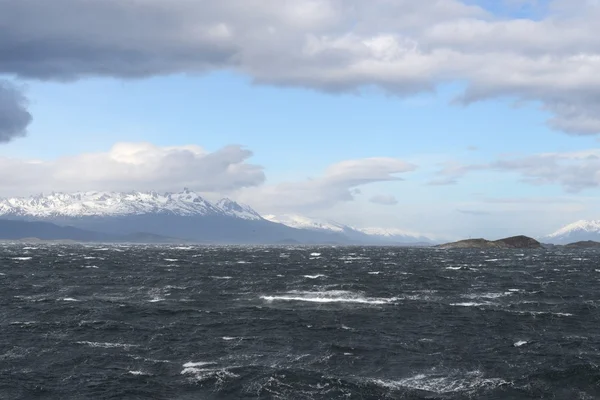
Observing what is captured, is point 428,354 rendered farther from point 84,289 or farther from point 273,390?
point 84,289

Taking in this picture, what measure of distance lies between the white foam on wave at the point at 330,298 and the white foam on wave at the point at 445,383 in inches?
1660

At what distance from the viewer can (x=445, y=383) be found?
46625 mm

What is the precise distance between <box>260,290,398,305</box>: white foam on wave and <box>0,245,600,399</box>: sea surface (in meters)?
0.35

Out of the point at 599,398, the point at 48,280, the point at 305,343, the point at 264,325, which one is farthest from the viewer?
the point at 48,280

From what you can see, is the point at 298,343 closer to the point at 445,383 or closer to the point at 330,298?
the point at 445,383

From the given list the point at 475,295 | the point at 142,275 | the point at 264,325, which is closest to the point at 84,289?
the point at 142,275

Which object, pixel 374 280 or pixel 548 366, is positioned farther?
pixel 374 280

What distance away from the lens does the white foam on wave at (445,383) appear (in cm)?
4503

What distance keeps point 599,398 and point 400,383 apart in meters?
14.3

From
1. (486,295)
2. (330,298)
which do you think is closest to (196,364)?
(330,298)

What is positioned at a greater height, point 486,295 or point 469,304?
point 486,295

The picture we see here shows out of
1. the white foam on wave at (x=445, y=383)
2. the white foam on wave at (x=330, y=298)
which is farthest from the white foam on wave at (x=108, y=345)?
the white foam on wave at (x=330, y=298)

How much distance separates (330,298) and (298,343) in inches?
1414

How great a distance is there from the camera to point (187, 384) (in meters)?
45.8
